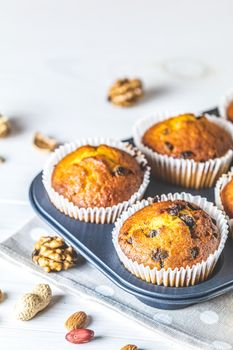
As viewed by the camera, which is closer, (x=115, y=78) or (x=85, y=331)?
(x=85, y=331)

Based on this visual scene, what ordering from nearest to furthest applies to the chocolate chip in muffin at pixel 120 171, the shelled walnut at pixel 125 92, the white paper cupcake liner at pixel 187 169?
the chocolate chip in muffin at pixel 120 171 → the white paper cupcake liner at pixel 187 169 → the shelled walnut at pixel 125 92

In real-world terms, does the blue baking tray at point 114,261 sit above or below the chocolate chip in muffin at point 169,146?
below

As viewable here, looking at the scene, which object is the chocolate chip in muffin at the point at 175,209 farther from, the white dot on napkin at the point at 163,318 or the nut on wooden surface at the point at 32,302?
the nut on wooden surface at the point at 32,302

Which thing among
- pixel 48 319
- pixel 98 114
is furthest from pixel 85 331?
pixel 98 114

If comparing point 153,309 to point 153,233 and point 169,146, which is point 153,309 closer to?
point 153,233

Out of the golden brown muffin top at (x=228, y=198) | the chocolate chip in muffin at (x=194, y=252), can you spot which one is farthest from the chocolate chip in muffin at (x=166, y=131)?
the chocolate chip in muffin at (x=194, y=252)

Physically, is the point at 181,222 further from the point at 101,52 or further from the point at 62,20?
the point at 62,20

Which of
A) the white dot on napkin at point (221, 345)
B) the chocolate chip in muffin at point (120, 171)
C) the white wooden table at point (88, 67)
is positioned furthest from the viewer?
the white wooden table at point (88, 67)
